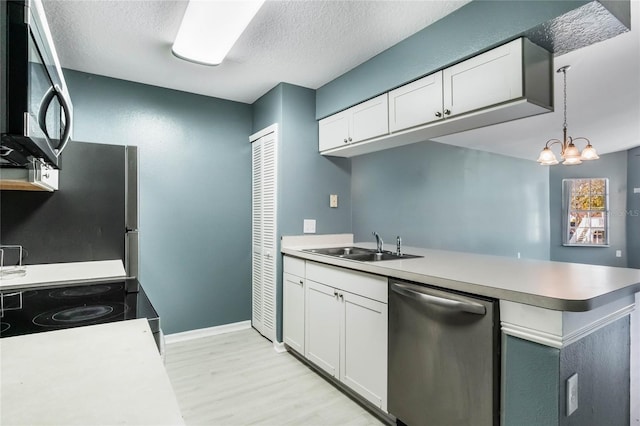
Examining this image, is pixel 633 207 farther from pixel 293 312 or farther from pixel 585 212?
pixel 293 312

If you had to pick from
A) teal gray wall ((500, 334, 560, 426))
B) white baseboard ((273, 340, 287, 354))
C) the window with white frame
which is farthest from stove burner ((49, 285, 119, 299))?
the window with white frame

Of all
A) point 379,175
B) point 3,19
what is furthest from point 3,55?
point 379,175

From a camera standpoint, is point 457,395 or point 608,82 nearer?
point 457,395

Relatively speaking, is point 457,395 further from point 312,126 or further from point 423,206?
point 423,206

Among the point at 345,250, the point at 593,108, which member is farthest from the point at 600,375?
the point at 593,108

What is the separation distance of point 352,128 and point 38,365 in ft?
7.83

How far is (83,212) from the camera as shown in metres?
2.29

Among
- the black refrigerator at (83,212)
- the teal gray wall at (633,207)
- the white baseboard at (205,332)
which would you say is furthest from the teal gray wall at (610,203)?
the black refrigerator at (83,212)

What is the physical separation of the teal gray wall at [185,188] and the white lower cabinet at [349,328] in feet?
3.93

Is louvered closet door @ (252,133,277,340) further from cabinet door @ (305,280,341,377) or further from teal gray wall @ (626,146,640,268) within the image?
teal gray wall @ (626,146,640,268)

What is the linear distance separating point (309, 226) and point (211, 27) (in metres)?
1.77

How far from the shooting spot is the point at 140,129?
303 centimetres

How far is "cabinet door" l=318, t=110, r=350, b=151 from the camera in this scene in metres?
2.80

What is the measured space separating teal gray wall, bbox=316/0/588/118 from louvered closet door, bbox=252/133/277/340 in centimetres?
87
